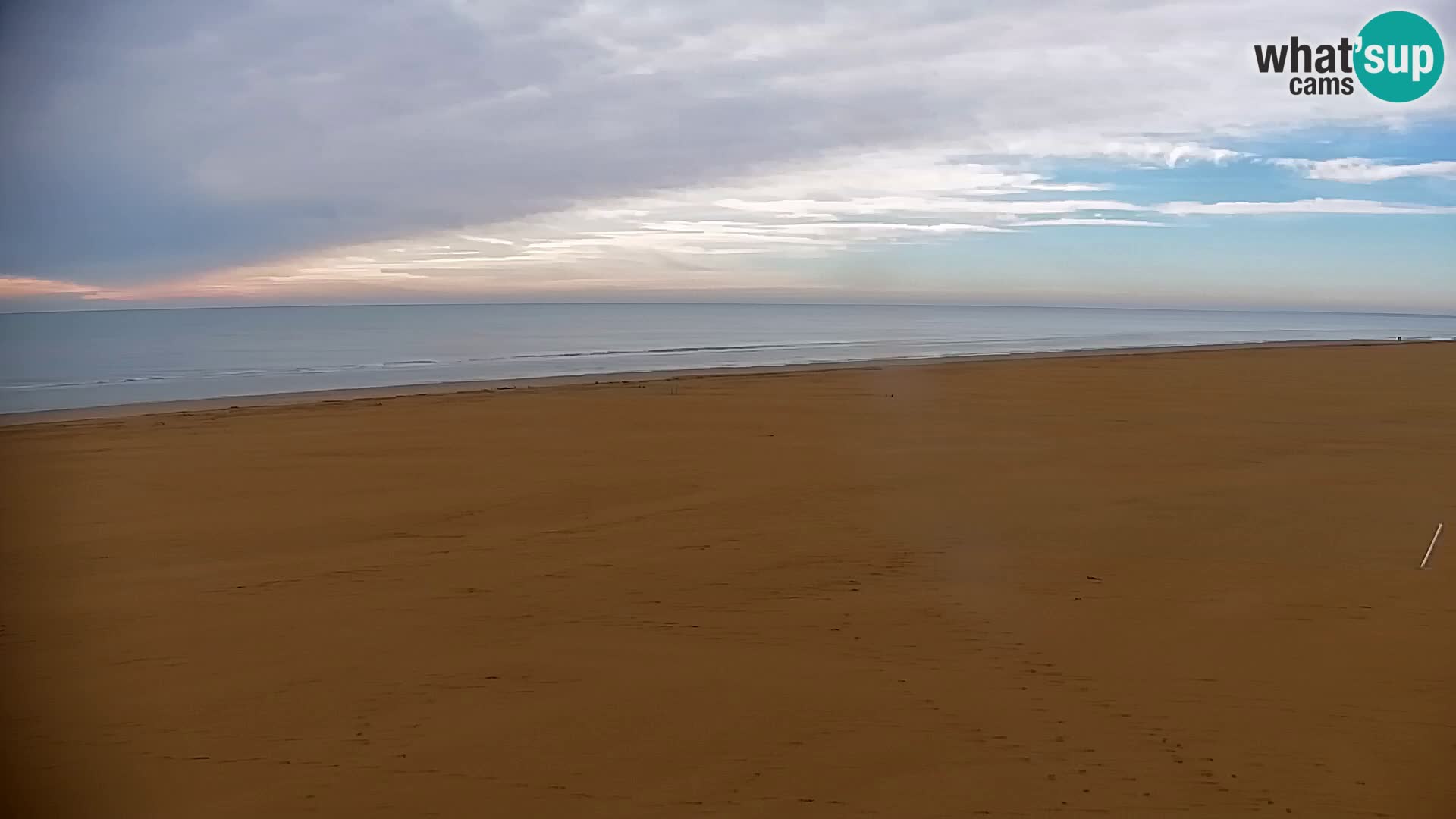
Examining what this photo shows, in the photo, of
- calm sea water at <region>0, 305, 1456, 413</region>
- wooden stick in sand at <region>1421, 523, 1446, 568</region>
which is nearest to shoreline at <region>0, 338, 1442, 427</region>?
calm sea water at <region>0, 305, 1456, 413</region>

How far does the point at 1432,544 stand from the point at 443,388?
605 inches

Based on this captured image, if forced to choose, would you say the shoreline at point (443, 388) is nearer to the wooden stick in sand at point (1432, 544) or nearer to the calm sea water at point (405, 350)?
the calm sea water at point (405, 350)

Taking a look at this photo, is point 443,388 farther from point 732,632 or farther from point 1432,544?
point 1432,544

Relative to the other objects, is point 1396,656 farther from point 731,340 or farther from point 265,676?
point 731,340

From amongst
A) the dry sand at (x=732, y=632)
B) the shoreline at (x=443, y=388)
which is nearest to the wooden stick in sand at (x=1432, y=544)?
the dry sand at (x=732, y=632)

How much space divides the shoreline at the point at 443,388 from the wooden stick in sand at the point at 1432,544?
1285 cm

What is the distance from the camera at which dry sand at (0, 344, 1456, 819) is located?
3.26 metres

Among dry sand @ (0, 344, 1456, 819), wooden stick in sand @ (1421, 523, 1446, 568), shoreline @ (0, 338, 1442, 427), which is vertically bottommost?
wooden stick in sand @ (1421, 523, 1446, 568)

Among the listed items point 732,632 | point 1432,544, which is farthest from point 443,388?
point 1432,544

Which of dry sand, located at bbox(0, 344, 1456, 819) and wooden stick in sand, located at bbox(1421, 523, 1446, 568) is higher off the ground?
dry sand, located at bbox(0, 344, 1456, 819)

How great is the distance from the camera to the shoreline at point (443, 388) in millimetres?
14039

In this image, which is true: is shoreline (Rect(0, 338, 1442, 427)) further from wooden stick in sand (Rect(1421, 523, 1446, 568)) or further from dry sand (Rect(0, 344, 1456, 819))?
wooden stick in sand (Rect(1421, 523, 1446, 568))

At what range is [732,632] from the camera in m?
4.58

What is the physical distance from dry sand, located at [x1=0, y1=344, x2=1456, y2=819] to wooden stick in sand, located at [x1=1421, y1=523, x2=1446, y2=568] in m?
0.07
